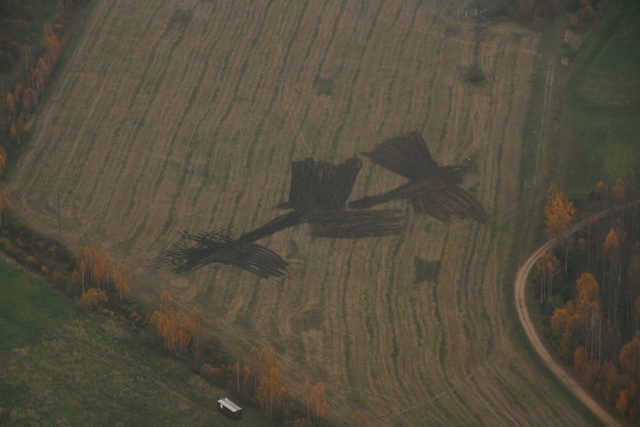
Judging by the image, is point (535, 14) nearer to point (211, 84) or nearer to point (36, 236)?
point (211, 84)

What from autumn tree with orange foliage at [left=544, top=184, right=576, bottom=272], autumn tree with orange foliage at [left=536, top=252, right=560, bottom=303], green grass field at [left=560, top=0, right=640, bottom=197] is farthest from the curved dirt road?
green grass field at [left=560, top=0, right=640, bottom=197]

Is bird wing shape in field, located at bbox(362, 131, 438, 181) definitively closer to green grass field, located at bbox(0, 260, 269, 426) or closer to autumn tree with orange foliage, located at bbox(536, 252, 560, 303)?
autumn tree with orange foliage, located at bbox(536, 252, 560, 303)

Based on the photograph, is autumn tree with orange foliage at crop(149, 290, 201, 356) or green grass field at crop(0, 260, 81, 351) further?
green grass field at crop(0, 260, 81, 351)

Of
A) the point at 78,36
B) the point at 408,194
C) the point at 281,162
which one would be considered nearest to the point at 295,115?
the point at 281,162

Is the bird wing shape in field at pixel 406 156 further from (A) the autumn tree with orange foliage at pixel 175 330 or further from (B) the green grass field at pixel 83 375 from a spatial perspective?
(B) the green grass field at pixel 83 375

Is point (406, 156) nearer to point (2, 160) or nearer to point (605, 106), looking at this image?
point (605, 106)

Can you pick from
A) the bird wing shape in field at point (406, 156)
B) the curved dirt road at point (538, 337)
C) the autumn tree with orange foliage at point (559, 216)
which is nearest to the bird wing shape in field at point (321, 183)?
the bird wing shape in field at point (406, 156)

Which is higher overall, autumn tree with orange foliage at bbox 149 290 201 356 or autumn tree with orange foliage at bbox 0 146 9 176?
autumn tree with orange foliage at bbox 0 146 9 176

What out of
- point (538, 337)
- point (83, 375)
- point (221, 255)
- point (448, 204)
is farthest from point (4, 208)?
point (538, 337)

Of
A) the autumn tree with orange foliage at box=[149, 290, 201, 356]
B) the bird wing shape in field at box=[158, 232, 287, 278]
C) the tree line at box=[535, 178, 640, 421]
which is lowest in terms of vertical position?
the autumn tree with orange foliage at box=[149, 290, 201, 356]
